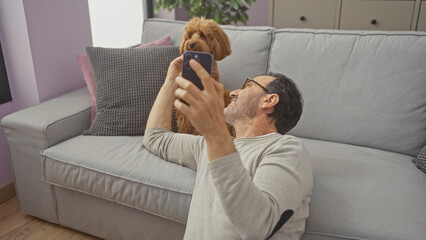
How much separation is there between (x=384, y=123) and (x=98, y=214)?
1.34m

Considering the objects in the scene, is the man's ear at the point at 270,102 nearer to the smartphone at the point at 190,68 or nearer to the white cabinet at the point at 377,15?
the smartphone at the point at 190,68

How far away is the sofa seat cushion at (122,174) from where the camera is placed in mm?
1526

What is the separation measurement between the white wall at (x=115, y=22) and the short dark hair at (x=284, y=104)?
77.7 inches

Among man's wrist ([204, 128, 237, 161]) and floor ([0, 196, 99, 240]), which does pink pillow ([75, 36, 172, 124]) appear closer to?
floor ([0, 196, 99, 240])

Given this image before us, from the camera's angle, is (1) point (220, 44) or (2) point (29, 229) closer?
(1) point (220, 44)

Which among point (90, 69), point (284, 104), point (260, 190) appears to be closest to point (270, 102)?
point (284, 104)

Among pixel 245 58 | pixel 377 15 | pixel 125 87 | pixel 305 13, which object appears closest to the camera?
pixel 125 87

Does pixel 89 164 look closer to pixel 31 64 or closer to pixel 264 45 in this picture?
pixel 31 64

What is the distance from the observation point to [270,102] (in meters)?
1.28

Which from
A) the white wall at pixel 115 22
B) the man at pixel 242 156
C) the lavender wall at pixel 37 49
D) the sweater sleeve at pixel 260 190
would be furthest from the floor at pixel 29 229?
the white wall at pixel 115 22

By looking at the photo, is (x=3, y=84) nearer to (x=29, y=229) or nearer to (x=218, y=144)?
(x=29, y=229)

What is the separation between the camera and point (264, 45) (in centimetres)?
203

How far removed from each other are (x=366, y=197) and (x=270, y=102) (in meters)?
0.49

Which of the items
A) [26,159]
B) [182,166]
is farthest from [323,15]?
[26,159]
